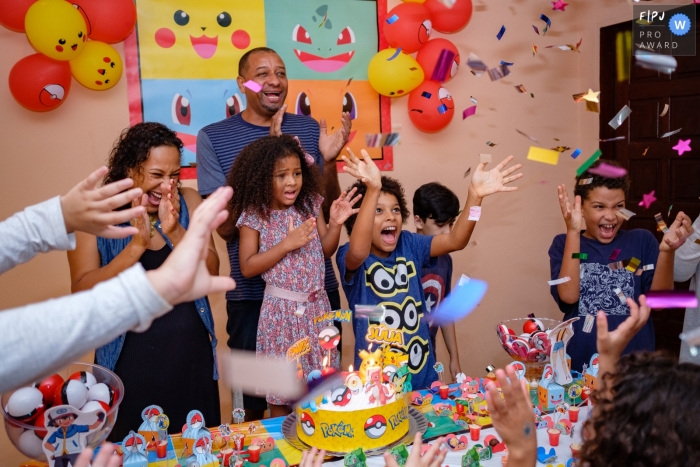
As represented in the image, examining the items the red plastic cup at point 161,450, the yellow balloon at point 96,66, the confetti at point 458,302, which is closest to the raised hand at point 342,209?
the confetti at point 458,302

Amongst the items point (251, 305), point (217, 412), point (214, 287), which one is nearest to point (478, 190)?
point (251, 305)

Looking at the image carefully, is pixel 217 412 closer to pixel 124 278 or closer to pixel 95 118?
pixel 124 278

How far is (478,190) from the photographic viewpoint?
221 cm

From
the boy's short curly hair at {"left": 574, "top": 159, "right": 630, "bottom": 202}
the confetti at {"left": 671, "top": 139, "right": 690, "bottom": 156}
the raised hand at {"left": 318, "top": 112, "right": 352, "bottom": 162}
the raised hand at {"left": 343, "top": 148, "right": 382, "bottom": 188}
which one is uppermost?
the raised hand at {"left": 318, "top": 112, "right": 352, "bottom": 162}

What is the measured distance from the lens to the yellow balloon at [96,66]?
2.73 m

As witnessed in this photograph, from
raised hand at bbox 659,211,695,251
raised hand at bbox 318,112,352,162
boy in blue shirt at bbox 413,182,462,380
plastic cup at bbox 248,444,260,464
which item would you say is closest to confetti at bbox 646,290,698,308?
raised hand at bbox 659,211,695,251

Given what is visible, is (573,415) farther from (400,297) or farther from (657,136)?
(657,136)

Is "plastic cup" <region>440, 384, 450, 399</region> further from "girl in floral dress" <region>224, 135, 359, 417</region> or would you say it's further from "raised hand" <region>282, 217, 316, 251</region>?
"raised hand" <region>282, 217, 316, 251</region>

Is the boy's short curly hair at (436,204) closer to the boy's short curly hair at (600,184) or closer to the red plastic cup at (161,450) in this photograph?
the boy's short curly hair at (600,184)

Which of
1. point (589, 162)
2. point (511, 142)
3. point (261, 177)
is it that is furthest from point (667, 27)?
point (261, 177)

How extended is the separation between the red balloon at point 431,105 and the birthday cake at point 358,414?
2095 millimetres

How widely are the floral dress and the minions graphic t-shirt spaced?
12 cm

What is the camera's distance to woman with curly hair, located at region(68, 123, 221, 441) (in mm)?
1871

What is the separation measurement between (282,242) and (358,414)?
74 centimetres
